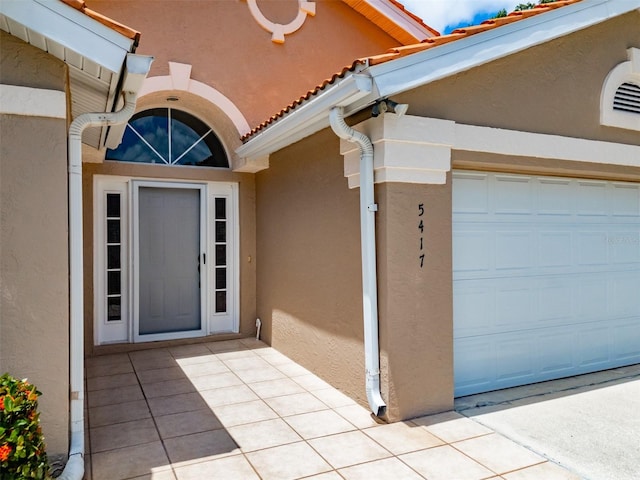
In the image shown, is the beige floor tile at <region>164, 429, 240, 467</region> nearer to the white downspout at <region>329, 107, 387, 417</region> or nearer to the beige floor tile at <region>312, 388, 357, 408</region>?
the beige floor tile at <region>312, 388, 357, 408</region>

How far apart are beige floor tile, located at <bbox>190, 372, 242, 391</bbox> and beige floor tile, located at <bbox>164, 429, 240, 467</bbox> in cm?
157

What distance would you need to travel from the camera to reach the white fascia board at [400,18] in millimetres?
10758

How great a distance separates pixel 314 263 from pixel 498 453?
3.53 meters

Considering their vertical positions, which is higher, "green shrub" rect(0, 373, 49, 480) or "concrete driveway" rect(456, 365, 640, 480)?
"green shrub" rect(0, 373, 49, 480)

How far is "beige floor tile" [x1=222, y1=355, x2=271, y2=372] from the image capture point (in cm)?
778

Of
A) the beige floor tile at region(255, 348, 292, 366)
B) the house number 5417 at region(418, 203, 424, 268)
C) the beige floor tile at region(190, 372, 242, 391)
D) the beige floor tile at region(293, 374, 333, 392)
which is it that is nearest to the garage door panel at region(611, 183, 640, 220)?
the house number 5417 at region(418, 203, 424, 268)

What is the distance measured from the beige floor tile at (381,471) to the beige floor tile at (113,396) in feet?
10.8

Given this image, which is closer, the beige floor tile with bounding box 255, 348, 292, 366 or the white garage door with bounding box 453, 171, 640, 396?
the white garage door with bounding box 453, 171, 640, 396

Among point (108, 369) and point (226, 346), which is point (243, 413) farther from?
point (226, 346)

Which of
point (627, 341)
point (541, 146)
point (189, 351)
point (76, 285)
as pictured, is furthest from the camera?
point (189, 351)

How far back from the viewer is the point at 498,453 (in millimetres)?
4703

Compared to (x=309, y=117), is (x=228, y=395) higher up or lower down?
lower down

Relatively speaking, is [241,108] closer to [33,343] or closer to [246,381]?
[246,381]

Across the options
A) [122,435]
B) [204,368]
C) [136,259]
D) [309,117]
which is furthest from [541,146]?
[136,259]
